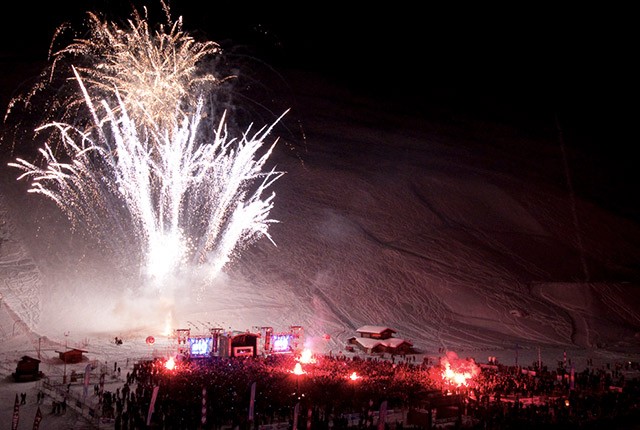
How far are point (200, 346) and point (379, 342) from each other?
31.8 feet

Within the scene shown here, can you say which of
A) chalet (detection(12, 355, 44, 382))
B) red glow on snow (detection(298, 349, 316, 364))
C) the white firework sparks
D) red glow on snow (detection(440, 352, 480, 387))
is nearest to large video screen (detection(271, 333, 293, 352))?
red glow on snow (detection(298, 349, 316, 364))

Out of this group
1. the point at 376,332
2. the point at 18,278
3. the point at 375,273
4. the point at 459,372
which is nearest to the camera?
the point at 459,372

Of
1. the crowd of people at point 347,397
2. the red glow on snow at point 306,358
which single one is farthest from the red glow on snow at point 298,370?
the red glow on snow at point 306,358

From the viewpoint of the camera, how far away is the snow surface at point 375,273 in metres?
33.4

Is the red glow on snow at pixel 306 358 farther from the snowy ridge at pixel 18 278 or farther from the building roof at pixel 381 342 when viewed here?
the snowy ridge at pixel 18 278

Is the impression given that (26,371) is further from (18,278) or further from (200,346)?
(18,278)

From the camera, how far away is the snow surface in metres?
33.4

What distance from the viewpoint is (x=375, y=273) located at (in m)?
45.7

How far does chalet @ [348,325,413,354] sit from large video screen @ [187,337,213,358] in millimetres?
8697

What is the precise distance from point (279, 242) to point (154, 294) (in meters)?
14.7

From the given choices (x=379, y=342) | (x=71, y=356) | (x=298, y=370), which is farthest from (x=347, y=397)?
(x=71, y=356)

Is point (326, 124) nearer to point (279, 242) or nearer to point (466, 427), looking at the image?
point (279, 242)

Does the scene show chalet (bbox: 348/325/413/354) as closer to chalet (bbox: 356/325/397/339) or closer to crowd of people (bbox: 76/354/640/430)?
chalet (bbox: 356/325/397/339)

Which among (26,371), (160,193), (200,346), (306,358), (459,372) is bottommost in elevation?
(26,371)
